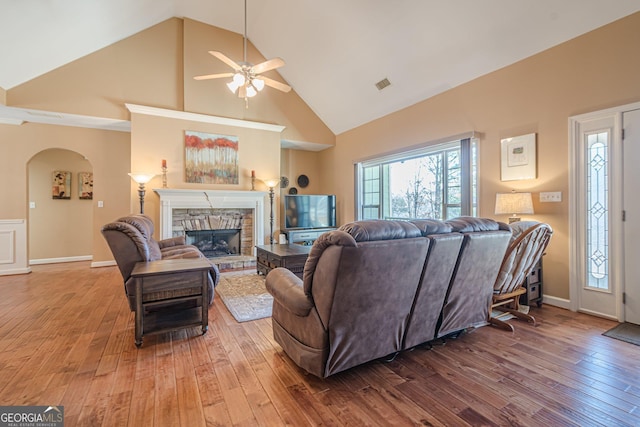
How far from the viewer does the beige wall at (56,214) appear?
19.0 ft

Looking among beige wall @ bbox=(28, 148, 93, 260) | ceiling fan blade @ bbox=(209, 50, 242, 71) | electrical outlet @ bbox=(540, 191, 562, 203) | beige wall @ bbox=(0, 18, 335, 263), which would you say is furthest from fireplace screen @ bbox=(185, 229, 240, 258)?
electrical outlet @ bbox=(540, 191, 562, 203)

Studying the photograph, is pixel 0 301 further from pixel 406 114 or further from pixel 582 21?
pixel 582 21

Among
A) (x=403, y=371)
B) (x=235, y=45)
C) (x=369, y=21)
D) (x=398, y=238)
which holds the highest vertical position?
(x=235, y=45)

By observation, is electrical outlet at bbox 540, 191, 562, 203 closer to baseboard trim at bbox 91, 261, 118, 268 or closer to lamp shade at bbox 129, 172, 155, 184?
lamp shade at bbox 129, 172, 155, 184

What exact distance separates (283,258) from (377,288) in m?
2.14

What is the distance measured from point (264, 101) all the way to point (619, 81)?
5.48 metres

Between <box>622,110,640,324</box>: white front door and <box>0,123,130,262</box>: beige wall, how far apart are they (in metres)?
7.53

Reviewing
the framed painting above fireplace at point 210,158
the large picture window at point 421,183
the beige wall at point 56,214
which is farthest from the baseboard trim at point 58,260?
the large picture window at point 421,183

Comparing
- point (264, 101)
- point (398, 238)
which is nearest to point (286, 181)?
point (264, 101)

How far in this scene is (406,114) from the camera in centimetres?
510

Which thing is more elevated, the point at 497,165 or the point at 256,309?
the point at 497,165

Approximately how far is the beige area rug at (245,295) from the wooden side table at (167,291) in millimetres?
527

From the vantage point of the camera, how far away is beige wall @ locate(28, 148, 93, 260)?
5793 mm

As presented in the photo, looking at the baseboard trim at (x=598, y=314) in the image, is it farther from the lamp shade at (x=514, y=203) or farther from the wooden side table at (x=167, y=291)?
the wooden side table at (x=167, y=291)
